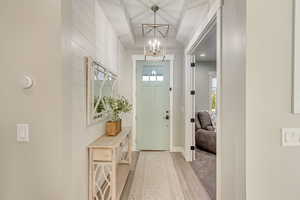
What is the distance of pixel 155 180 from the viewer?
321cm

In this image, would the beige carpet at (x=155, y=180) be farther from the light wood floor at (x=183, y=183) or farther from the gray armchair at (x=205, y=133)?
the gray armchair at (x=205, y=133)

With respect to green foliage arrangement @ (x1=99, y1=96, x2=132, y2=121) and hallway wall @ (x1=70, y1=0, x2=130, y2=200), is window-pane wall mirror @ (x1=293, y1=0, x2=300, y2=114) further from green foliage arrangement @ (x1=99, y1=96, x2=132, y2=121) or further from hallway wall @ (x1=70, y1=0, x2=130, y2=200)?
green foliage arrangement @ (x1=99, y1=96, x2=132, y2=121)

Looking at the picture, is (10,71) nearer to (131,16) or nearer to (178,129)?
(131,16)

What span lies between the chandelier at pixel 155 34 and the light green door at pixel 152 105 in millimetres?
733

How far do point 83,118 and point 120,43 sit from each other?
8.95 feet

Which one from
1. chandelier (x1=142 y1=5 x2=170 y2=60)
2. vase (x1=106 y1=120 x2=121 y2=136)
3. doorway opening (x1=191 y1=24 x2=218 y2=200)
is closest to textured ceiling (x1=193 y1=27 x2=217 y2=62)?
doorway opening (x1=191 y1=24 x2=218 y2=200)

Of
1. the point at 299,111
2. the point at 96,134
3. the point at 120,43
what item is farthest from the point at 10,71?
the point at 120,43

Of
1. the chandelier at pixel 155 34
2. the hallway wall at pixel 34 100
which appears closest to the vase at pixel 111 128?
the chandelier at pixel 155 34

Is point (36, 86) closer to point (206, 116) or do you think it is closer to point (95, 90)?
point (95, 90)

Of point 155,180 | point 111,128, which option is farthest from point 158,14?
point 155,180

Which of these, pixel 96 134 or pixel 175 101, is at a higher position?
pixel 175 101

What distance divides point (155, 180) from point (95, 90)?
5.83ft

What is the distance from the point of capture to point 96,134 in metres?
2.61

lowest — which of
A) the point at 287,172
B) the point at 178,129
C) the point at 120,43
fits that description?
the point at 178,129
